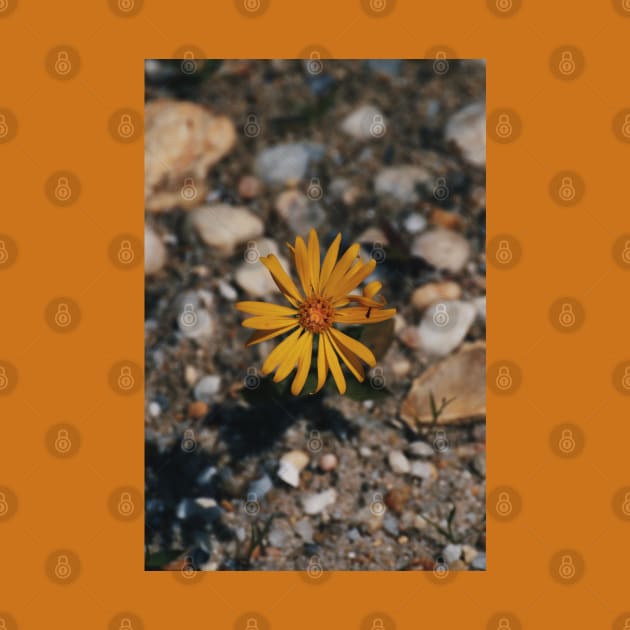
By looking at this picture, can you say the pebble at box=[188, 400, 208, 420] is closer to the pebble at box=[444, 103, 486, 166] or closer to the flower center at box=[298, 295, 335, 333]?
the flower center at box=[298, 295, 335, 333]

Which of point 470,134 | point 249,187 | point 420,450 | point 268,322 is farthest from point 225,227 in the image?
point 420,450

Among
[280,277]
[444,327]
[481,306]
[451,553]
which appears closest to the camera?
[280,277]

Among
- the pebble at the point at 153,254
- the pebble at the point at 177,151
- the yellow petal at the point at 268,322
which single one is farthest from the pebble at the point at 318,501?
the pebble at the point at 177,151

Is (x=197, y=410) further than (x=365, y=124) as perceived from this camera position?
No

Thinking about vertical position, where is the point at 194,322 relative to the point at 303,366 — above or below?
above

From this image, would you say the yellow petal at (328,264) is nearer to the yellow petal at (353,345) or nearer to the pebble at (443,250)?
the yellow petal at (353,345)

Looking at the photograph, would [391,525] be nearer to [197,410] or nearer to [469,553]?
[469,553]
